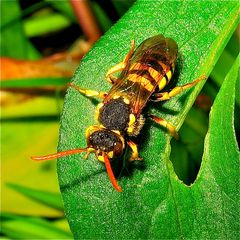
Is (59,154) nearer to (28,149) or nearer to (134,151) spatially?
(134,151)

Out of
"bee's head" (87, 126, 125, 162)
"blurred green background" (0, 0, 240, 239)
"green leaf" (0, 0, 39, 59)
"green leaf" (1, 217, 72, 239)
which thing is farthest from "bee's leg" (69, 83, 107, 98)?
"green leaf" (0, 0, 39, 59)

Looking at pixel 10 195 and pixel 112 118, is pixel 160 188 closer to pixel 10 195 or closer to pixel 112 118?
pixel 112 118

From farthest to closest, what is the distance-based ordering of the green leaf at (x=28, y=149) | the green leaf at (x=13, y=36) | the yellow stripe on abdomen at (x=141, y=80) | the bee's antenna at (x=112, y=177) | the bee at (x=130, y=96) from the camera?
the green leaf at (x=13, y=36), the green leaf at (x=28, y=149), the yellow stripe on abdomen at (x=141, y=80), the bee at (x=130, y=96), the bee's antenna at (x=112, y=177)

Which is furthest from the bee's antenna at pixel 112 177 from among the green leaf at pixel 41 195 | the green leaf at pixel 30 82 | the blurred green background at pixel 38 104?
the green leaf at pixel 30 82

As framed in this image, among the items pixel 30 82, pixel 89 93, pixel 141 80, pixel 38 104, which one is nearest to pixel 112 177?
pixel 89 93

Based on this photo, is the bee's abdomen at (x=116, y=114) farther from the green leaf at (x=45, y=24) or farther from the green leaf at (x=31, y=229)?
the green leaf at (x=45, y=24)

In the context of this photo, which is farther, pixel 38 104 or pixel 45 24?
pixel 45 24
